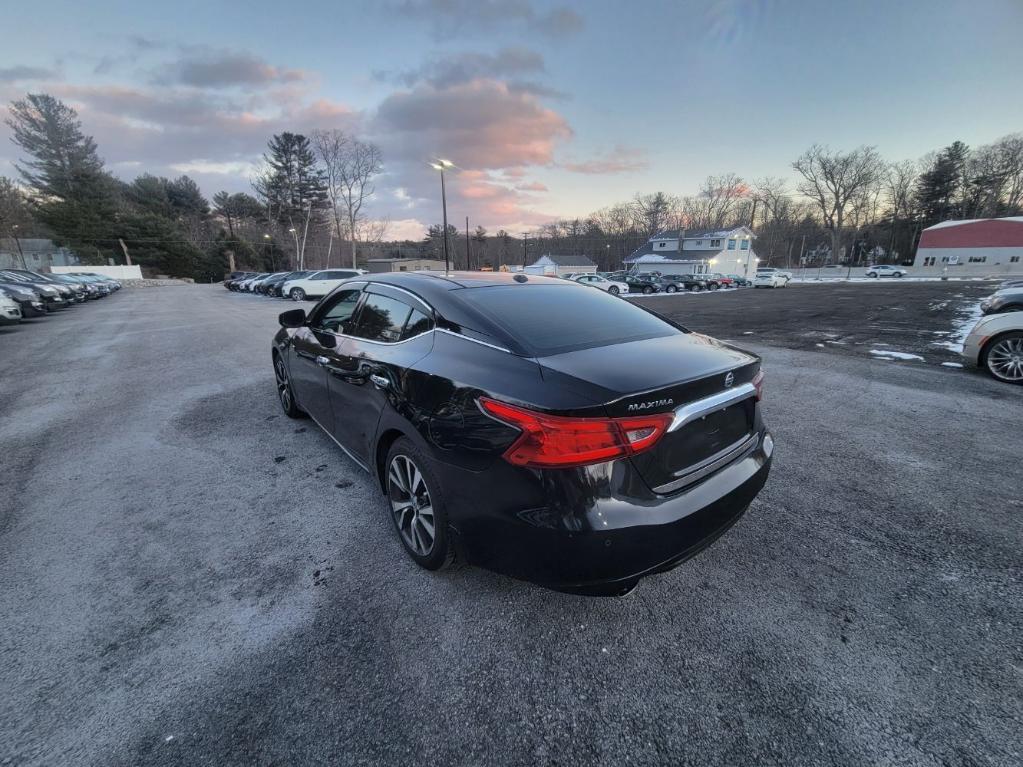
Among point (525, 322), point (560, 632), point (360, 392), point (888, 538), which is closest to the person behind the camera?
point (560, 632)

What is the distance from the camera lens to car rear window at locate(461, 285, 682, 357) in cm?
224

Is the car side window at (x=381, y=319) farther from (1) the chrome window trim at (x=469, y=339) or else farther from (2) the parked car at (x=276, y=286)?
(2) the parked car at (x=276, y=286)

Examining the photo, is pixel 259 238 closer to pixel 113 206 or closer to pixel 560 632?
pixel 113 206

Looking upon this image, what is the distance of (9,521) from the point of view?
2906 mm

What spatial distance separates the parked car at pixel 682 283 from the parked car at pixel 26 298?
122 ft

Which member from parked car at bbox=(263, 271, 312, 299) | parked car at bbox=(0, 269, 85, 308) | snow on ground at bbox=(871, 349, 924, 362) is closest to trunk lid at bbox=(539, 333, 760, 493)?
snow on ground at bbox=(871, 349, 924, 362)

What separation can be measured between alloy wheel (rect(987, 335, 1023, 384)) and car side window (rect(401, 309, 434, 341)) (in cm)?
771

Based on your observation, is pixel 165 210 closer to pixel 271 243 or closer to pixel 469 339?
pixel 271 243

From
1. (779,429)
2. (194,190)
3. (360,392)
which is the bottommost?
(779,429)

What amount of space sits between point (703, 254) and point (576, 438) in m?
66.2

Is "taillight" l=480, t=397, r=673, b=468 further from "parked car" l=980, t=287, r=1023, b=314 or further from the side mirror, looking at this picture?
"parked car" l=980, t=287, r=1023, b=314

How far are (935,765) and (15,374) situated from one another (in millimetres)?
10960

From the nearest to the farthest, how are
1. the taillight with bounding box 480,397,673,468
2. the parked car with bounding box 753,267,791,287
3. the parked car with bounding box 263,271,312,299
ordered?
1. the taillight with bounding box 480,397,673,468
2. the parked car with bounding box 263,271,312,299
3. the parked car with bounding box 753,267,791,287

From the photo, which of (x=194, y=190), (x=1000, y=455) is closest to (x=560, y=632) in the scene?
(x=1000, y=455)
